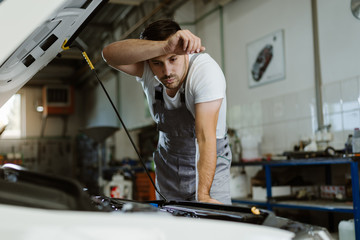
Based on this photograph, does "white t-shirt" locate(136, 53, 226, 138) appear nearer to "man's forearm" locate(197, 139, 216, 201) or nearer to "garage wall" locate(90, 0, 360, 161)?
"man's forearm" locate(197, 139, 216, 201)

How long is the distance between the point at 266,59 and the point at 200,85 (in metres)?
3.05

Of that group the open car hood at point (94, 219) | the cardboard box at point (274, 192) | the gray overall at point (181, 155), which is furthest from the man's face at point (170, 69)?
the cardboard box at point (274, 192)

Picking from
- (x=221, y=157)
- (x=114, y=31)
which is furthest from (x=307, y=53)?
(x=114, y=31)

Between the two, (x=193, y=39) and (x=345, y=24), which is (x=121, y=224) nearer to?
(x=193, y=39)

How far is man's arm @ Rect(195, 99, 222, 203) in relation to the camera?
1.39m

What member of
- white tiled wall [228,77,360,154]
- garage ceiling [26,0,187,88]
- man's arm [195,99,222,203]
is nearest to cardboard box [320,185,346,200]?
white tiled wall [228,77,360,154]

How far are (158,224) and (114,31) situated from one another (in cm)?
772

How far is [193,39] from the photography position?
1.24m

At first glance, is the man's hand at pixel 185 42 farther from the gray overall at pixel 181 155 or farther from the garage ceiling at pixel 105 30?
the garage ceiling at pixel 105 30

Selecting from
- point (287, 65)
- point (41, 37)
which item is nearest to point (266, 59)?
point (287, 65)

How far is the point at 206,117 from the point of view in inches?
57.0

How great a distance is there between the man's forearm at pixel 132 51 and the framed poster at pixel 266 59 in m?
2.86

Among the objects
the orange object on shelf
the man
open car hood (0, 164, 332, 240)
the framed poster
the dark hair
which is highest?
the framed poster

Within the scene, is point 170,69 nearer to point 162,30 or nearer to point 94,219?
point 162,30
